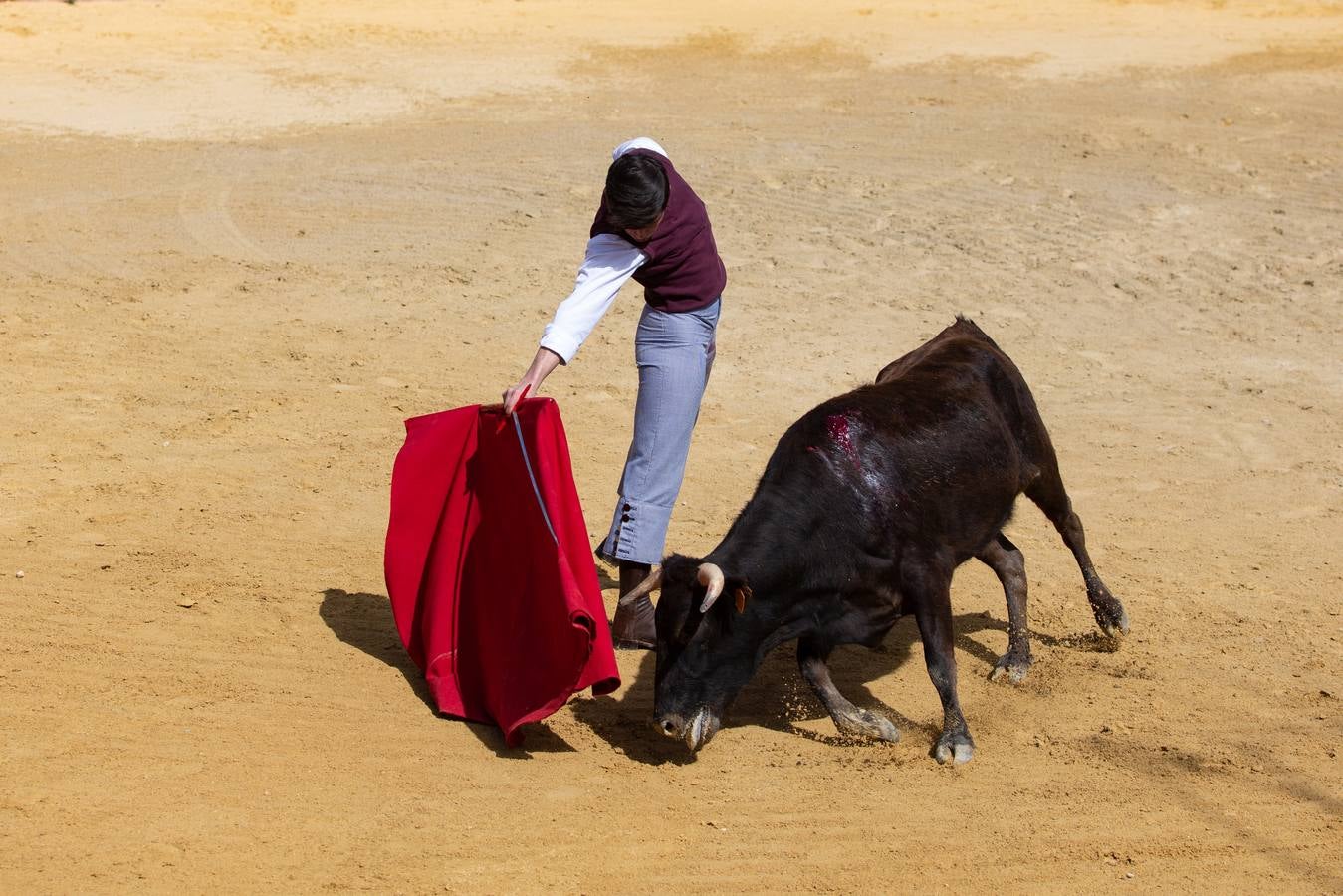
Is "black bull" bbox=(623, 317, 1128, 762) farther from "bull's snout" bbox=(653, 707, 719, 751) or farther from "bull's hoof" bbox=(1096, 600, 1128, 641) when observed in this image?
"bull's hoof" bbox=(1096, 600, 1128, 641)

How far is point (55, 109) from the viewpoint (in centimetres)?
1580

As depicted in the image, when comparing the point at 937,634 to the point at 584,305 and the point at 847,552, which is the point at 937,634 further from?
the point at 584,305

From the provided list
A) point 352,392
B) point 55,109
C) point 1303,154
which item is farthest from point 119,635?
point 1303,154

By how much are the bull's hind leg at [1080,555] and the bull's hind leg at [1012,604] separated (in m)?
0.29

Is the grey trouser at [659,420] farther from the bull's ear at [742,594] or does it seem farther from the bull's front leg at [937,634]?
the bull's front leg at [937,634]

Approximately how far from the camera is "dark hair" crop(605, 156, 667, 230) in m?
5.63

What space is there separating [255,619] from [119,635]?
1.84 feet

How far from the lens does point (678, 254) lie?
6059 millimetres

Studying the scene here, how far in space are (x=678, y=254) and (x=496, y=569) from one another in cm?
143

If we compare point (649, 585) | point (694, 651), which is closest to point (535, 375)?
point (649, 585)

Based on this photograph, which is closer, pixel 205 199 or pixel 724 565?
pixel 724 565

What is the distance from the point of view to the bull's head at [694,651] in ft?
18.4

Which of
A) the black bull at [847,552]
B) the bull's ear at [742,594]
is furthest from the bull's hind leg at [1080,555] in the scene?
the bull's ear at [742,594]

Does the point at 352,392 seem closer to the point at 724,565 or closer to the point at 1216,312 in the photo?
the point at 724,565
